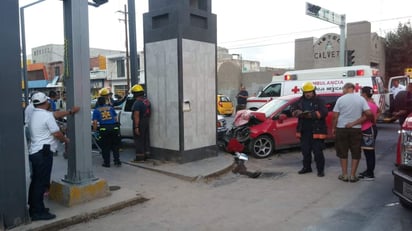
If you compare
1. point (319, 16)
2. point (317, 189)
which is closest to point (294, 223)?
point (317, 189)

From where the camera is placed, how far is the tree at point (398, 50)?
92.9ft

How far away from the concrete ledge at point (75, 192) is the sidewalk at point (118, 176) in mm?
78

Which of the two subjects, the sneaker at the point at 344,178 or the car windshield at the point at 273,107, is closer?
the sneaker at the point at 344,178

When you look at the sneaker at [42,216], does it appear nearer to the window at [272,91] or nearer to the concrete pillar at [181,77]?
the concrete pillar at [181,77]

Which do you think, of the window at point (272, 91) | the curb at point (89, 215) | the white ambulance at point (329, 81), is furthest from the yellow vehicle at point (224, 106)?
the curb at point (89, 215)

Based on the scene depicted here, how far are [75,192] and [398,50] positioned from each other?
95.1 ft

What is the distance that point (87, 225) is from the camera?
5055mm

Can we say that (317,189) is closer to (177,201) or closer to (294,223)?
(294,223)

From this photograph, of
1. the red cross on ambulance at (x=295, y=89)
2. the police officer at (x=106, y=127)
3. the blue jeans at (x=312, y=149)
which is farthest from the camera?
the red cross on ambulance at (x=295, y=89)

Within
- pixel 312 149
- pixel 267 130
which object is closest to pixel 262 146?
pixel 267 130

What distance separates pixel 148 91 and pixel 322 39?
21.7m

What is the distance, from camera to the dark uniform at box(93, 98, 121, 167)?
817 centimetres

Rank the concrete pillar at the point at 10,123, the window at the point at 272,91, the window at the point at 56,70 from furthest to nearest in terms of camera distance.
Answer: the window at the point at 56,70
the window at the point at 272,91
the concrete pillar at the point at 10,123

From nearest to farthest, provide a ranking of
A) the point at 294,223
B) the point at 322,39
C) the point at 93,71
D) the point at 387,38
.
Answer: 1. the point at 294,223
2. the point at 322,39
3. the point at 387,38
4. the point at 93,71
